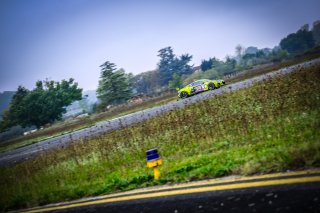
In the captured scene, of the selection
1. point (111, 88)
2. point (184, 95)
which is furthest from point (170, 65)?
point (184, 95)

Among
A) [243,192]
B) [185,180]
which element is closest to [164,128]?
[185,180]

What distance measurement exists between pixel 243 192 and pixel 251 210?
0.61 m

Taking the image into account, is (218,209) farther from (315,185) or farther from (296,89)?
(296,89)

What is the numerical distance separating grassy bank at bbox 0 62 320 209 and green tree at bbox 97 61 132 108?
5046 centimetres

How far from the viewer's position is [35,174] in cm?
1053

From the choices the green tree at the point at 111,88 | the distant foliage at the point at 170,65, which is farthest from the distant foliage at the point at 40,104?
the distant foliage at the point at 170,65

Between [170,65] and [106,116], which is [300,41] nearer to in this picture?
[170,65]

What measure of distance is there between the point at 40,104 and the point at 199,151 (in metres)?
58.1

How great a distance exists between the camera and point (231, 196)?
4.12m

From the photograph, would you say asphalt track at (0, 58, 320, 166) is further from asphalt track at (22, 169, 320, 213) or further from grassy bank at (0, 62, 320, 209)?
asphalt track at (22, 169, 320, 213)

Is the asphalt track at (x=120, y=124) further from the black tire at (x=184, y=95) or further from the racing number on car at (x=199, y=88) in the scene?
the black tire at (x=184, y=95)

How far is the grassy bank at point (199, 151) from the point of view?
5.31 metres

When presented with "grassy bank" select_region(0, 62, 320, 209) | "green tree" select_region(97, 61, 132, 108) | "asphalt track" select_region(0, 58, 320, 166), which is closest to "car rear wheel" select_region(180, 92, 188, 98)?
"asphalt track" select_region(0, 58, 320, 166)

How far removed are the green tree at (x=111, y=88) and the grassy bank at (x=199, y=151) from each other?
50460mm
